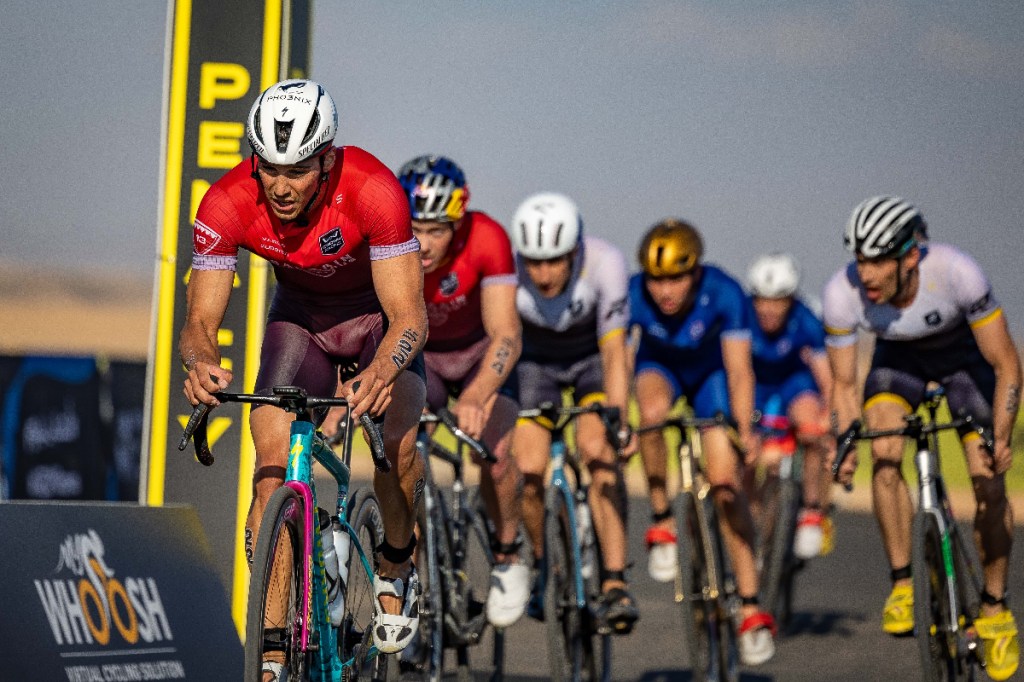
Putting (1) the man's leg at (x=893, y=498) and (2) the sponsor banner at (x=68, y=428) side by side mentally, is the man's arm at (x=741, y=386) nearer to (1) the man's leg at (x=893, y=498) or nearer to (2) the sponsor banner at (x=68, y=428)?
(1) the man's leg at (x=893, y=498)

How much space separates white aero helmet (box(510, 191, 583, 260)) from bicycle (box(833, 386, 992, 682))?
6.38 ft

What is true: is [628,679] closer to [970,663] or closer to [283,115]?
[970,663]

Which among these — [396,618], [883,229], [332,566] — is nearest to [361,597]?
[396,618]

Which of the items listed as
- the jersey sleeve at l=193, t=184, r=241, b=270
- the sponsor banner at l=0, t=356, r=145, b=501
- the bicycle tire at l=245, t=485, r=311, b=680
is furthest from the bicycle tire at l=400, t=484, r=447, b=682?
the sponsor banner at l=0, t=356, r=145, b=501

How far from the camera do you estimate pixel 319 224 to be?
18.3 feet

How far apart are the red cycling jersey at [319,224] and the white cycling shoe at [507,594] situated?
2.37 m

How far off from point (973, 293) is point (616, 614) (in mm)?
2294

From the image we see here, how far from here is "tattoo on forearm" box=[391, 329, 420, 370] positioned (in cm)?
530

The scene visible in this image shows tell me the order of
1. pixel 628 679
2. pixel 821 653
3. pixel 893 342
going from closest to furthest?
pixel 893 342 → pixel 628 679 → pixel 821 653

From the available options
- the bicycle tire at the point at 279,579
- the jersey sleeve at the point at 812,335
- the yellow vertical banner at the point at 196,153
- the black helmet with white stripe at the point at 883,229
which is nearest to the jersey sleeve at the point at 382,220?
the bicycle tire at the point at 279,579

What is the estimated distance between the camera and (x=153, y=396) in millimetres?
7570

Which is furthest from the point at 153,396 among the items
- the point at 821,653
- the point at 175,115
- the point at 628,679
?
the point at 821,653

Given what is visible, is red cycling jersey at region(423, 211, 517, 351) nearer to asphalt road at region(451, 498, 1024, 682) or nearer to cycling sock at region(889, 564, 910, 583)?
asphalt road at region(451, 498, 1024, 682)

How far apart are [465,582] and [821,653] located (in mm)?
3356
